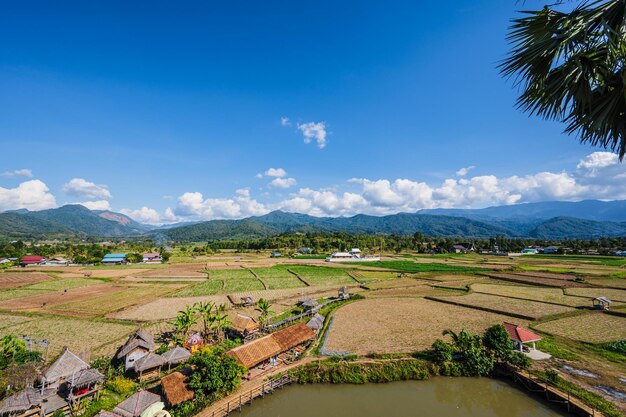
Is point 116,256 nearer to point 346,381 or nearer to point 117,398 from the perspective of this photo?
point 117,398

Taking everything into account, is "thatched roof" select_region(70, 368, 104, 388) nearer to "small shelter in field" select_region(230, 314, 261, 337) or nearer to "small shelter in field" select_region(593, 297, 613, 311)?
→ "small shelter in field" select_region(230, 314, 261, 337)

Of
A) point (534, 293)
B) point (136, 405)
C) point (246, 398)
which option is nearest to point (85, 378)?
point (136, 405)

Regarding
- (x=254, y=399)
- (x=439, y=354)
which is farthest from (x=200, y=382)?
(x=439, y=354)

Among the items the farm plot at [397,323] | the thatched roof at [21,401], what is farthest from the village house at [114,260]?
the thatched roof at [21,401]

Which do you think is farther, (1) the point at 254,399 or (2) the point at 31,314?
(2) the point at 31,314

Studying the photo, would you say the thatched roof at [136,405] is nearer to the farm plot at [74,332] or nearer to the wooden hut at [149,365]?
the wooden hut at [149,365]
